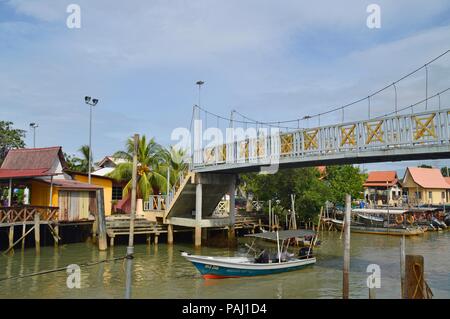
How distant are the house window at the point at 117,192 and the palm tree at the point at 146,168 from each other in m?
1.24

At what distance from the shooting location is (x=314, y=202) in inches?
1291

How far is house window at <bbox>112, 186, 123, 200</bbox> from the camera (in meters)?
35.5

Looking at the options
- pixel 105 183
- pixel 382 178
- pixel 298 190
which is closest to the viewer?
pixel 298 190

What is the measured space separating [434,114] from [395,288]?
23.2ft

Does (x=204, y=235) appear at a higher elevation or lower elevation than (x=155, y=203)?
lower

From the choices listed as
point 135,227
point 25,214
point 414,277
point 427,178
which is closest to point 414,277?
point 414,277

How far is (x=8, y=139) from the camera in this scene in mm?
38719

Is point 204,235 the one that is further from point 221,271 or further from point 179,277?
point 221,271

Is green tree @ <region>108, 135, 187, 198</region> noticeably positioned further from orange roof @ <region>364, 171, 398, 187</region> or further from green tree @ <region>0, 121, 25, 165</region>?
orange roof @ <region>364, 171, 398, 187</region>

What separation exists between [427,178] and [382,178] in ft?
22.1

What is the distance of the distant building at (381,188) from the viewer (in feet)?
194

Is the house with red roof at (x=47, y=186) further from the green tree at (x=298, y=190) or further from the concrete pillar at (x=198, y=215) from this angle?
the green tree at (x=298, y=190)
